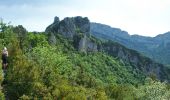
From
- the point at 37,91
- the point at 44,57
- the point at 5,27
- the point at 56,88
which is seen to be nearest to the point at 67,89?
the point at 56,88

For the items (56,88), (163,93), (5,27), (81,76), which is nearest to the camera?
(56,88)

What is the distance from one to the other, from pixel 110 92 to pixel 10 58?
3123 inches

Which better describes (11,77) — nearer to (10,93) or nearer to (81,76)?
(10,93)

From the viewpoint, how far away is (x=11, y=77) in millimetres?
67750

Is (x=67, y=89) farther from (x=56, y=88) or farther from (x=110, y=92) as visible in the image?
(x=110, y=92)

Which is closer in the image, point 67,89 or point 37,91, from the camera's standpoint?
point 37,91

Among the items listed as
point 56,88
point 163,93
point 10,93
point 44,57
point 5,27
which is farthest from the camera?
point 163,93

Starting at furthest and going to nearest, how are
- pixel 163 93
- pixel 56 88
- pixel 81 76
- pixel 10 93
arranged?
pixel 81 76, pixel 163 93, pixel 56 88, pixel 10 93

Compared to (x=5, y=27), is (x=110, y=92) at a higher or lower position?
lower

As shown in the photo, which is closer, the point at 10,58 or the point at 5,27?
the point at 10,58

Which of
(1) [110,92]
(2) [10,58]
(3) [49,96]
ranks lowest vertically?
(1) [110,92]

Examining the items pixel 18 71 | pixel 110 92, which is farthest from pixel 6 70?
pixel 110 92

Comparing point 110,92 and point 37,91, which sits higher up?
point 37,91

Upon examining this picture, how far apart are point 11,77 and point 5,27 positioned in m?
55.0
